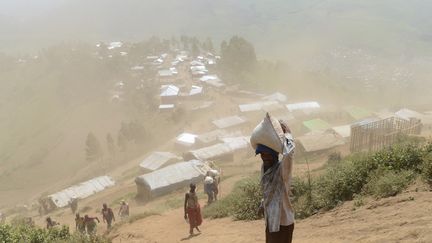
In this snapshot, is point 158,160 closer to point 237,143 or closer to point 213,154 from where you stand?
point 213,154

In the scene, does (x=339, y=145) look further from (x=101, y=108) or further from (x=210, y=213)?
(x=101, y=108)

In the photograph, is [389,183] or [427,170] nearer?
[427,170]

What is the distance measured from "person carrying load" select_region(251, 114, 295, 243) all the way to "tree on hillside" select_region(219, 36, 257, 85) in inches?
2399

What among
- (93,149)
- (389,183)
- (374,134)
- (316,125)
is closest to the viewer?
(389,183)

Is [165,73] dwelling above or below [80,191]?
above

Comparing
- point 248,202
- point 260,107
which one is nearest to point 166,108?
point 260,107

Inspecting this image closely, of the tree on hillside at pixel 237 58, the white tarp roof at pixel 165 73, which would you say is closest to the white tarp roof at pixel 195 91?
the tree on hillside at pixel 237 58

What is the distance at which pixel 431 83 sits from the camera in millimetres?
90125

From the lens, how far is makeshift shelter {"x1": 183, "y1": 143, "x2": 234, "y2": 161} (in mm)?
29594

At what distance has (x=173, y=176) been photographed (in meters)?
23.7

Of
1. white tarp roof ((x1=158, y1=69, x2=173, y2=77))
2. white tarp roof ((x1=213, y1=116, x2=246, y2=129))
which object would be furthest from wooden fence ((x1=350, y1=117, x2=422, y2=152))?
white tarp roof ((x1=158, y1=69, x2=173, y2=77))

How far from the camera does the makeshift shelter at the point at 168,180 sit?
22.7 m

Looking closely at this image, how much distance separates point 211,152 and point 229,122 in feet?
43.4

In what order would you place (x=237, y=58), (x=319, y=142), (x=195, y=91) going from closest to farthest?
(x=319, y=142) → (x=195, y=91) → (x=237, y=58)
